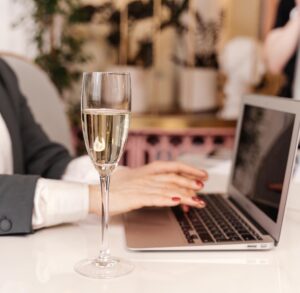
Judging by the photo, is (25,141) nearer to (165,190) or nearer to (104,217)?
(165,190)

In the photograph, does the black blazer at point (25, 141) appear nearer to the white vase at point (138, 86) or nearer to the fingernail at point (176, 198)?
the fingernail at point (176, 198)

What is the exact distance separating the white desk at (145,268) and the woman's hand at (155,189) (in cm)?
5

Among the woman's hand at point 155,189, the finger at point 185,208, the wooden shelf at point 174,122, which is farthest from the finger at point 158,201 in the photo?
the wooden shelf at point 174,122

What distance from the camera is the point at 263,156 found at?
99 centimetres

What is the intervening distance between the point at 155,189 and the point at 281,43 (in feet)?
7.00

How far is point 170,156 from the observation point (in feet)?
9.45

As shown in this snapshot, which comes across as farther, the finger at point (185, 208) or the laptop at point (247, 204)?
the finger at point (185, 208)

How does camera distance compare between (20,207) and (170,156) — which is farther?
(170,156)

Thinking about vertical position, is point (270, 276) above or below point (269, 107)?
below

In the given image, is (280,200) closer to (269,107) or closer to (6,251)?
(269,107)

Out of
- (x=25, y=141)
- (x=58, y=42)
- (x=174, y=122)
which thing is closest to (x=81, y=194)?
(x=25, y=141)

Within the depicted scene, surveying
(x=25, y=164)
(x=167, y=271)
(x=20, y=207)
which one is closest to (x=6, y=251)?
(x=20, y=207)

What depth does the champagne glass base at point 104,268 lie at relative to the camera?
709 mm

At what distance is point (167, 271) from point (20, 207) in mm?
288
